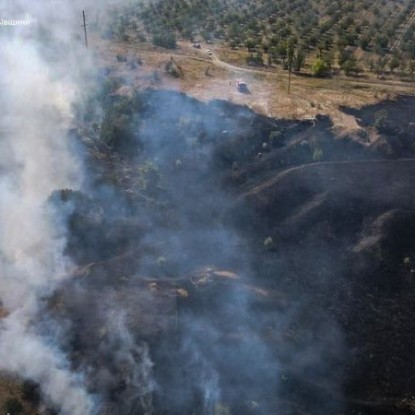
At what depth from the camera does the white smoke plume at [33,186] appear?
20.0m

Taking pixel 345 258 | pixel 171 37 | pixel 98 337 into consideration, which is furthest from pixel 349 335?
pixel 171 37

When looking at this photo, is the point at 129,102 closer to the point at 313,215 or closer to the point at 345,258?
the point at 313,215

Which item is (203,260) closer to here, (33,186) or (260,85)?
(33,186)

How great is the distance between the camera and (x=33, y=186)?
29.4 m

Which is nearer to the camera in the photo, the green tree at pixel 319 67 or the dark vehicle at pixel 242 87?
the dark vehicle at pixel 242 87

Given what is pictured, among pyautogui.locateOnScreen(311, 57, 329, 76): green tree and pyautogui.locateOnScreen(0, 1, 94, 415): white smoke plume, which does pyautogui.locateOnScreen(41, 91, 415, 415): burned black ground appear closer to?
pyautogui.locateOnScreen(0, 1, 94, 415): white smoke plume

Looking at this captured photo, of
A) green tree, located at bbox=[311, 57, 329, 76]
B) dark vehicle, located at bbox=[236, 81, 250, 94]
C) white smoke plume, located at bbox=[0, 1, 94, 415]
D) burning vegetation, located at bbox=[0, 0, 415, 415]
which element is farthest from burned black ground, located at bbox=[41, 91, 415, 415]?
green tree, located at bbox=[311, 57, 329, 76]

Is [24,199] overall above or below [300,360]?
above

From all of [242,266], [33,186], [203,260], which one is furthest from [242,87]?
[242,266]

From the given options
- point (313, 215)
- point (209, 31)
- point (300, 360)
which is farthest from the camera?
point (209, 31)

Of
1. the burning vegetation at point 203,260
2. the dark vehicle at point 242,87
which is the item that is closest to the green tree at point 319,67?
the dark vehicle at point 242,87

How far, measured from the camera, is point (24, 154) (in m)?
32.9

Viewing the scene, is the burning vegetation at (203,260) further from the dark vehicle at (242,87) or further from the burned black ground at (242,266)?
the dark vehicle at (242,87)

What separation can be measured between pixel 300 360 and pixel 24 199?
54.5 ft
